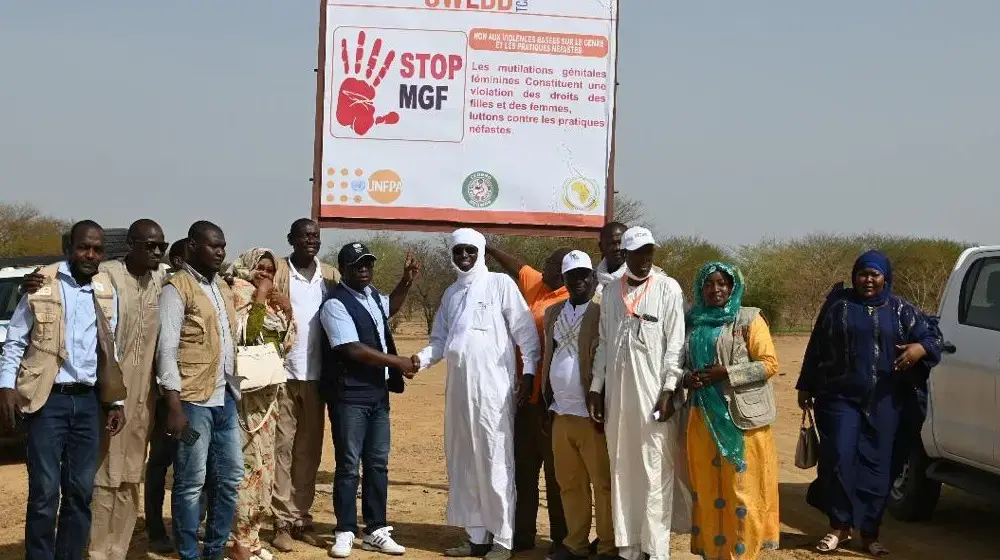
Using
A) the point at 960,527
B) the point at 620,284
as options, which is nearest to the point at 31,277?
the point at 620,284

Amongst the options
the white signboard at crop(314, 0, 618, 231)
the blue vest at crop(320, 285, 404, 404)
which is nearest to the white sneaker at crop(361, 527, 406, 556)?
the blue vest at crop(320, 285, 404, 404)

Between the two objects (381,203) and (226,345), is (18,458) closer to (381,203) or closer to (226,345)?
(381,203)

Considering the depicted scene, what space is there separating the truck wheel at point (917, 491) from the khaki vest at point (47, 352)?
18.0ft

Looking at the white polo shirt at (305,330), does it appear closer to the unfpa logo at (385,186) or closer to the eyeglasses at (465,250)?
the eyeglasses at (465,250)

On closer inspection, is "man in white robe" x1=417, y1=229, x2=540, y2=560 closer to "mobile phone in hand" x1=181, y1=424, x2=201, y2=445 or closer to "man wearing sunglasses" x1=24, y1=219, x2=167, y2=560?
"mobile phone in hand" x1=181, y1=424, x2=201, y2=445

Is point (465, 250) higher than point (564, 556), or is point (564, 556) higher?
point (465, 250)

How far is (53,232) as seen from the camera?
47344mm

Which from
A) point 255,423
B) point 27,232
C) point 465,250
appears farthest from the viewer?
point 27,232

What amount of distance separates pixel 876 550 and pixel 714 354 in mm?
1815

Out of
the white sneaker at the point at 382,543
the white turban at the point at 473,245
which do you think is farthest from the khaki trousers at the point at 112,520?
the white turban at the point at 473,245

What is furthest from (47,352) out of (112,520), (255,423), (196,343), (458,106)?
(458,106)

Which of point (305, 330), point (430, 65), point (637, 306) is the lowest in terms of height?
point (305, 330)

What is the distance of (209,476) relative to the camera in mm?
6168

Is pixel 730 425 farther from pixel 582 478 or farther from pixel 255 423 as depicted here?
pixel 255 423
